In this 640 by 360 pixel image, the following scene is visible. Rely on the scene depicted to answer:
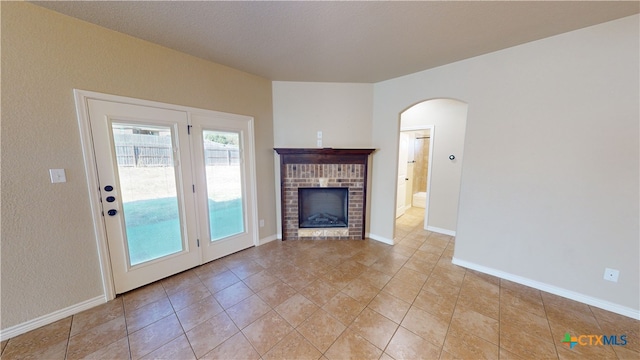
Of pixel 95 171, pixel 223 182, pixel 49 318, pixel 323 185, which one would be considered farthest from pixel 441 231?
pixel 49 318

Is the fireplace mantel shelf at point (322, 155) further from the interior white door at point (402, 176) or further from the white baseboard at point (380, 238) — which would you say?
the interior white door at point (402, 176)

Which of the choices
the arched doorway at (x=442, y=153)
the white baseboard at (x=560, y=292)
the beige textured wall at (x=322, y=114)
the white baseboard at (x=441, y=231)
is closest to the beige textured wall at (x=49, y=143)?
the beige textured wall at (x=322, y=114)

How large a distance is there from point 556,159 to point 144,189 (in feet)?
14.0

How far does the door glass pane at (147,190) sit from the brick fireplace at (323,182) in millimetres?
1439

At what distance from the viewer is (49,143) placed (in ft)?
5.64

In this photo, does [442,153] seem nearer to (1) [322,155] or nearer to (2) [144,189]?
(1) [322,155]

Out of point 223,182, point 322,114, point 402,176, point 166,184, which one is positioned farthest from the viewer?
point 402,176

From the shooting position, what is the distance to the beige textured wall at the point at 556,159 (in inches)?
72.1

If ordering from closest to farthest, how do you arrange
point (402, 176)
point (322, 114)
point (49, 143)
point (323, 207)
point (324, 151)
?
point (49, 143), point (324, 151), point (322, 114), point (323, 207), point (402, 176)

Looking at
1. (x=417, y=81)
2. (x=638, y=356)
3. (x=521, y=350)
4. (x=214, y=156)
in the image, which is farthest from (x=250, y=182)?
(x=638, y=356)

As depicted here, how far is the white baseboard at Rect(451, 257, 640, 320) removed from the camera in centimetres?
189

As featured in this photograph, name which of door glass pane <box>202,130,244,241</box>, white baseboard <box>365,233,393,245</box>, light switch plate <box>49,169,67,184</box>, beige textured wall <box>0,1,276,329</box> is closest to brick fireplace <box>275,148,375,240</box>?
white baseboard <box>365,233,393,245</box>

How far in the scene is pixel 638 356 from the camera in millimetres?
1514

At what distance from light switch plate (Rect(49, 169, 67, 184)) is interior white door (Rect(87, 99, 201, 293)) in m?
0.22
